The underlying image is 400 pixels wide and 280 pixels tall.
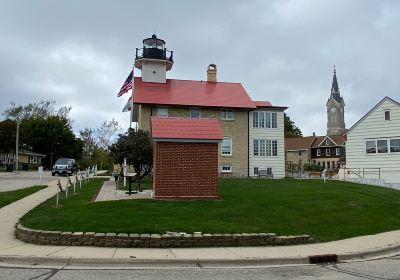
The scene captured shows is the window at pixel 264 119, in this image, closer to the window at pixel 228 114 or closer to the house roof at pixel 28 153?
the window at pixel 228 114

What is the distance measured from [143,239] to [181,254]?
1298 millimetres

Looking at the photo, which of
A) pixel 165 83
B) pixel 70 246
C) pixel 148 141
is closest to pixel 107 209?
pixel 70 246

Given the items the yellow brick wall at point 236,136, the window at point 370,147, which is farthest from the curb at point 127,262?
the yellow brick wall at point 236,136

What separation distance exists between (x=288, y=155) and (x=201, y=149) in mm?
78948

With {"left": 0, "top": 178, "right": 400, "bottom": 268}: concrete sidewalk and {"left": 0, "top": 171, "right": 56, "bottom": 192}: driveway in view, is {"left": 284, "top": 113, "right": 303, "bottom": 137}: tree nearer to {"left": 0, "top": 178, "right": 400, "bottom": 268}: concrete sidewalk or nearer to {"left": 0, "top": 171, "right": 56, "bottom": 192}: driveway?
{"left": 0, "top": 171, "right": 56, "bottom": 192}: driveway

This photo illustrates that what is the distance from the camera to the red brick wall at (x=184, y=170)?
59.8 feet

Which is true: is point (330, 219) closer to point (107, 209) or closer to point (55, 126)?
point (107, 209)

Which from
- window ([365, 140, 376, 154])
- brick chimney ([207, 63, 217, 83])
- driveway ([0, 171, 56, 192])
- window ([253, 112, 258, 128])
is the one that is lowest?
driveway ([0, 171, 56, 192])

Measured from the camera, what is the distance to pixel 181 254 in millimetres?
11023

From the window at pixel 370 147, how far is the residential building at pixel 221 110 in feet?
29.8

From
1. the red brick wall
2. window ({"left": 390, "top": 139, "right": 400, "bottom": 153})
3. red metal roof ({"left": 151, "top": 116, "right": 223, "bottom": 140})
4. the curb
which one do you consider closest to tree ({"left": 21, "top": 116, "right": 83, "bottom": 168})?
window ({"left": 390, "top": 139, "right": 400, "bottom": 153})

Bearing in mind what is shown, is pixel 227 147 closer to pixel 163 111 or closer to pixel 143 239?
pixel 163 111

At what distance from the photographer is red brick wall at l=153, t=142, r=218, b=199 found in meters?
18.2

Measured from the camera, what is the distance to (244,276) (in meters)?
9.23
